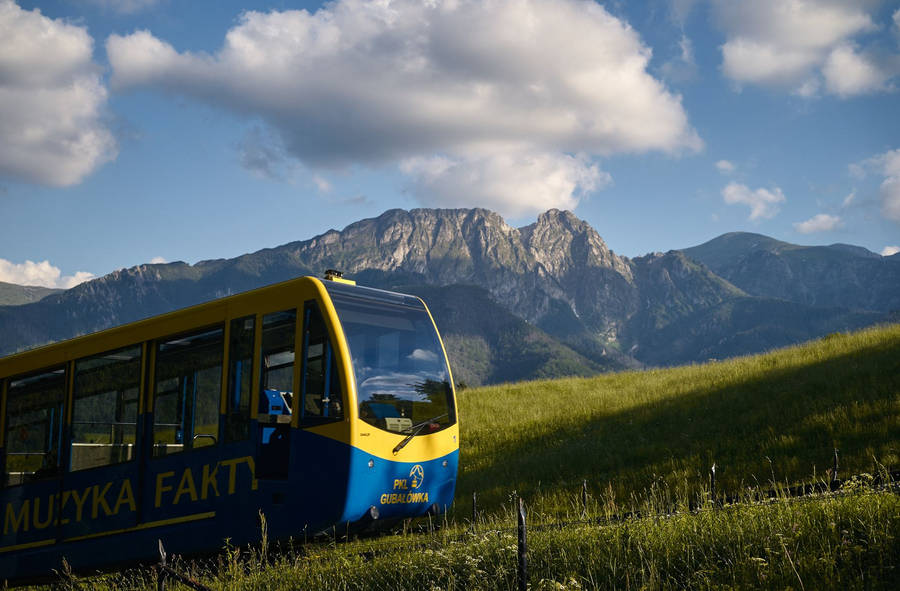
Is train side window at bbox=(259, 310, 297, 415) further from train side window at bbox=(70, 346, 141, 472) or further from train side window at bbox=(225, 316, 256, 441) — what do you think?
train side window at bbox=(70, 346, 141, 472)

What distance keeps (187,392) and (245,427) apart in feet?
4.76

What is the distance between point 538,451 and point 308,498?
12.7 meters

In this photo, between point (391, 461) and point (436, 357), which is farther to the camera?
point (436, 357)

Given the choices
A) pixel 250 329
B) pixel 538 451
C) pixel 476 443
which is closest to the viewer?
pixel 250 329

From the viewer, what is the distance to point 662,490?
15461mm

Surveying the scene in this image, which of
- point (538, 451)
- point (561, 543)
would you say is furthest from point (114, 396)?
point (538, 451)

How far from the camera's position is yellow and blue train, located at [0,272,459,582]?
10.5m

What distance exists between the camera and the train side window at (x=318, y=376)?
1052cm

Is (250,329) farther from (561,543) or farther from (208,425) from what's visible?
(561,543)

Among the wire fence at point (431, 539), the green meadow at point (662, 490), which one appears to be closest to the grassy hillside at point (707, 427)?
the green meadow at point (662, 490)

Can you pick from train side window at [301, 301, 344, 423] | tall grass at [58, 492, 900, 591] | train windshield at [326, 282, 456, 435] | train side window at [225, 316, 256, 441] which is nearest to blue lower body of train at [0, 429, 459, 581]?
train side window at [225, 316, 256, 441]

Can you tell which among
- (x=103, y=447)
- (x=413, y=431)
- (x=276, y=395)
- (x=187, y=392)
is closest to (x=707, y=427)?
(x=413, y=431)

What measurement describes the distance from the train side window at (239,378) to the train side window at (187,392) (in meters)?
0.23

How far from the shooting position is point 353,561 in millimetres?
9781
